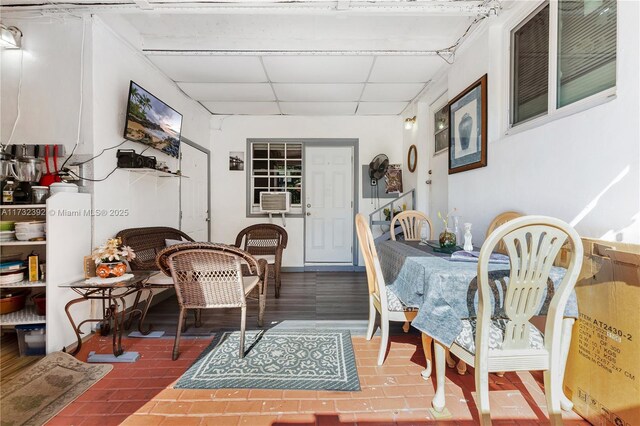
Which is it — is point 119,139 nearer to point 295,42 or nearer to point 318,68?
point 295,42

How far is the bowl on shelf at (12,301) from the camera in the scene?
7.46 ft

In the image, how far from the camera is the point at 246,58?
3.37 metres

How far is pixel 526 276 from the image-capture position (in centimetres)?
134

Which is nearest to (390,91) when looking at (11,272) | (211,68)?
(211,68)

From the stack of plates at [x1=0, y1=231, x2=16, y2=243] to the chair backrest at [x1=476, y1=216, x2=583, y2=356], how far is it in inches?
129

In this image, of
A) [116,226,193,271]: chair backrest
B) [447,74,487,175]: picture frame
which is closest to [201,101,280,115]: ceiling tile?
[116,226,193,271]: chair backrest

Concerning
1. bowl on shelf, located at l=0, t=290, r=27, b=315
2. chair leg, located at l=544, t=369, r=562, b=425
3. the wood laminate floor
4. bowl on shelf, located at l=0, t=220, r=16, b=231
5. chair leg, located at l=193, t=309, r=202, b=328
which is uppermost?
bowl on shelf, located at l=0, t=220, r=16, b=231

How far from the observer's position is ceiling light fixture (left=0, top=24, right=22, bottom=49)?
245 centimetres

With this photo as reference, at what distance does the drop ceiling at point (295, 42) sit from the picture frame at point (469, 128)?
633mm

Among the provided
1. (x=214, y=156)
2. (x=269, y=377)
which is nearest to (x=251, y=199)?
(x=214, y=156)

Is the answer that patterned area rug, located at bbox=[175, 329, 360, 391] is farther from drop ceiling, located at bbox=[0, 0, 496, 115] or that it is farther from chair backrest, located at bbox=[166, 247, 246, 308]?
drop ceiling, located at bbox=[0, 0, 496, 115]

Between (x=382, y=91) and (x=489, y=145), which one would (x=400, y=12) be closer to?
(x=489, y=145)

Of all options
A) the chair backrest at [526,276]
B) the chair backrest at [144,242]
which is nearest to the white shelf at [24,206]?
the chair backrest at [144,242]

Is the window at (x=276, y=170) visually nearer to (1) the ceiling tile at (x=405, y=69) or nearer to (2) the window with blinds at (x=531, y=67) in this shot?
(1) the ceiling tile at (x=405, y=69)
